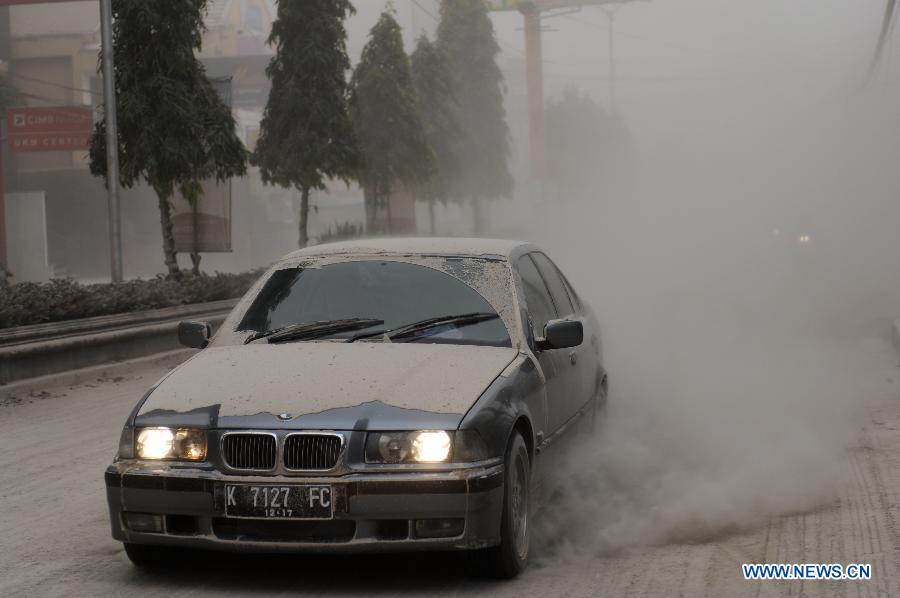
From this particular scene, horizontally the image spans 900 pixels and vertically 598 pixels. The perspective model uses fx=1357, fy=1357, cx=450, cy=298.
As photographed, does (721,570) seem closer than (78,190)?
Yes

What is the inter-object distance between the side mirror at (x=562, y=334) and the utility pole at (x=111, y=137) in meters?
17.3

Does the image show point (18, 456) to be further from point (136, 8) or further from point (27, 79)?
point (27, 79)

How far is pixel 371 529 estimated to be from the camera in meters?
5.04

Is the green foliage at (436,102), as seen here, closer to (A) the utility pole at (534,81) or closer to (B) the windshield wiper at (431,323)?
(A) the utility pole at (534,81)

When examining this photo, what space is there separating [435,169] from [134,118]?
1924 cm

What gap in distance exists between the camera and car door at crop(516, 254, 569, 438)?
6344mm

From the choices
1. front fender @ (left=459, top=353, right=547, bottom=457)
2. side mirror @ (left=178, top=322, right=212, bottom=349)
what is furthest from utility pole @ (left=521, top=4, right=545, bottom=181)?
front fender @ (left=459, top=353, right=547, bottom=457)

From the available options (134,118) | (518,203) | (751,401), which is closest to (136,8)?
(134,118)

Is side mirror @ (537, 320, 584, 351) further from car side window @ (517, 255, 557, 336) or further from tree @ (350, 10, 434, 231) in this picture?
tree @ (350, 10, 434, 231)

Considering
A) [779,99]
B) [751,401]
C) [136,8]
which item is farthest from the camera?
[779,99]

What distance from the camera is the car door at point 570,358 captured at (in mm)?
6883

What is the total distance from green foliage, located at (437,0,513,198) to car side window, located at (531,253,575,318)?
161ft

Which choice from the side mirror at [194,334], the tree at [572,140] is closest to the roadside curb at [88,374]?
the side mirror at [194,334]
